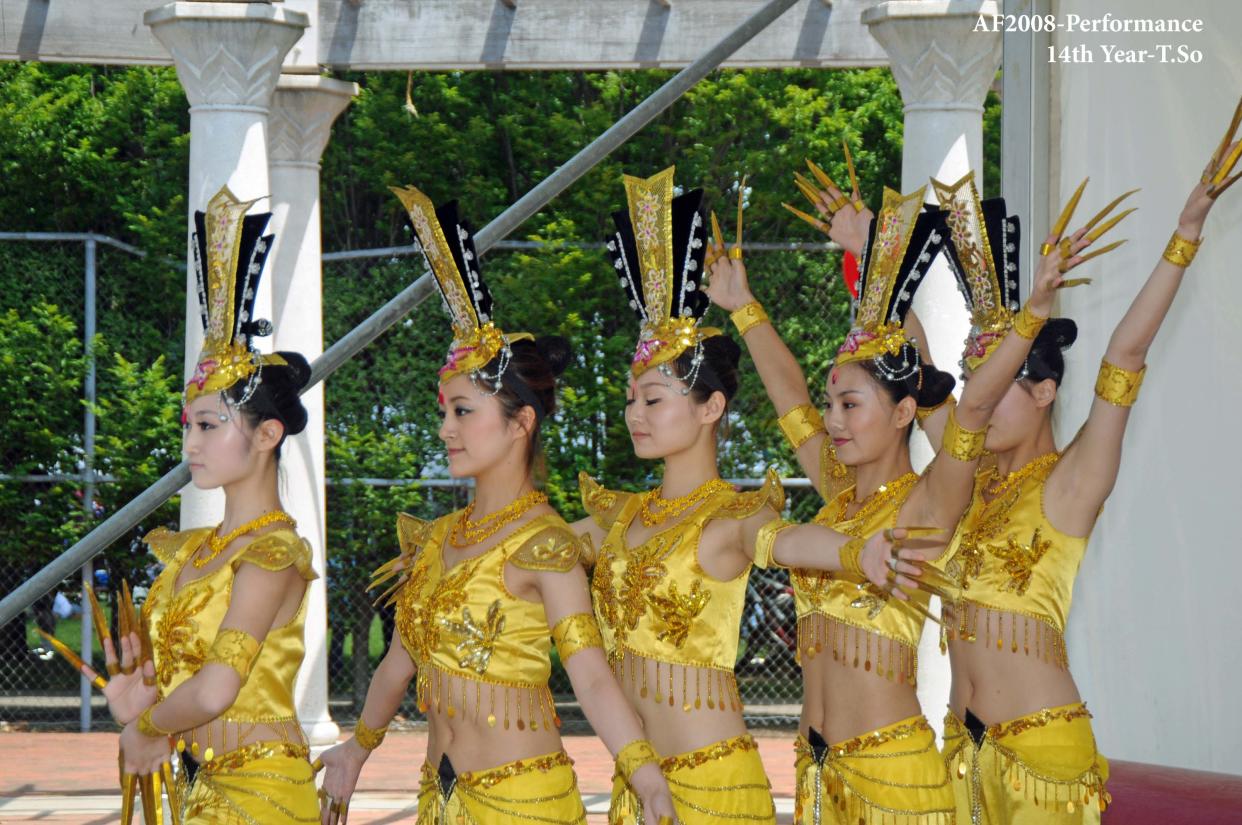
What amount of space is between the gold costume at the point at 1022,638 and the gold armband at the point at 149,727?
5.39 ft

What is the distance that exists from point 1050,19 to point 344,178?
782cm

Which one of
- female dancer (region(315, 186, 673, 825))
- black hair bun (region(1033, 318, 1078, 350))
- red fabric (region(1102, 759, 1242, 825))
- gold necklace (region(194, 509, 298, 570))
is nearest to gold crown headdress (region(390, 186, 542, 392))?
female dancer (region(315, 186, 673, 825))

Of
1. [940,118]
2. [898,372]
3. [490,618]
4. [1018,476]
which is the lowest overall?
[490,618]

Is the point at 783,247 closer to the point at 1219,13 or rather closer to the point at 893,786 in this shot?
the point at 1219,13

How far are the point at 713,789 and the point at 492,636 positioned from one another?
0.53 metres

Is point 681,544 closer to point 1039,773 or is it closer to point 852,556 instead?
point 852,556

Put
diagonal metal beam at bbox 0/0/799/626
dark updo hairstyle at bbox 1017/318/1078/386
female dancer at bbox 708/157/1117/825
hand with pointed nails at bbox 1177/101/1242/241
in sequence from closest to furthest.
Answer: hand with pointed nails at bbox 1177/101/1242/241
female dancer at bbox 708/157/1117/825
dark updo hairstyle at bbox 1017/318/1078/386
diagonal metal beam at bbox 0/0/799/626

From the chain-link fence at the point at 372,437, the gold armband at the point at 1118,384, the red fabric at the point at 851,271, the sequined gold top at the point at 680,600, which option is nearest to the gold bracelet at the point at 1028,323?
the gold armband at the point at 1118,384

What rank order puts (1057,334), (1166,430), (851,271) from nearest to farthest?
(1057,334) → (851,271) → (1166,430)

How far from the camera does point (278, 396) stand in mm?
3438

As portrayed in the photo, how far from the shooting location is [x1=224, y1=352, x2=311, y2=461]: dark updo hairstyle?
3389 mm

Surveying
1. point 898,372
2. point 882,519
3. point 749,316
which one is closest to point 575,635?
point 882,519

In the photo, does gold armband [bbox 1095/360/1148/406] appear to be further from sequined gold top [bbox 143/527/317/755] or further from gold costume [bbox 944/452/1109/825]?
sequined gold top [bbox 143/527/317/755]

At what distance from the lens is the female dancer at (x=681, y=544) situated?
3357mm
